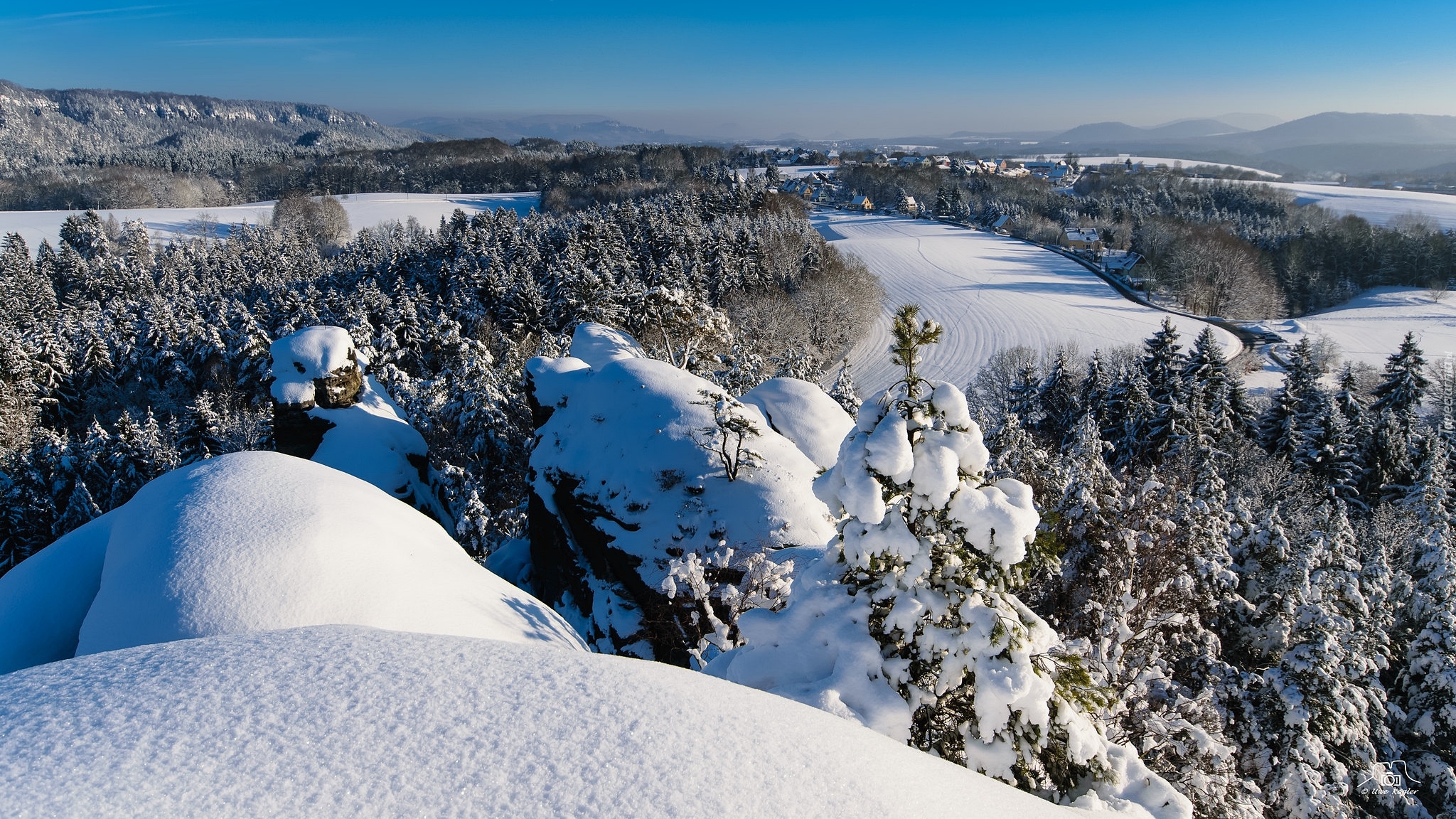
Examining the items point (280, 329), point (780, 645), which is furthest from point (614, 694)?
point (280, 329)

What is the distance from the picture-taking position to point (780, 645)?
6918 mm

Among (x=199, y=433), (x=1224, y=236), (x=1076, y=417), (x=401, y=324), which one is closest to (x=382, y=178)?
(x=401, y=324)

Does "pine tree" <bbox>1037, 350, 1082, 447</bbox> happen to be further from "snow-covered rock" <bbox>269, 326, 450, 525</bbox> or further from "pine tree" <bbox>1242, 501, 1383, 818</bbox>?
"snow-covered rock" <bbox>269, 326, 450, 525</bbox>

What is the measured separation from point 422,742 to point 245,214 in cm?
14533

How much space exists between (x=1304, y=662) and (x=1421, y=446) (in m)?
26.9

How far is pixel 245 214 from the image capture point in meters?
116

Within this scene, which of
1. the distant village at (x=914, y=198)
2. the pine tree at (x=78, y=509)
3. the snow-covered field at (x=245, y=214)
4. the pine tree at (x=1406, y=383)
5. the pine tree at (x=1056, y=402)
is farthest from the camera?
the snow-covered field at (x=245, y=214)

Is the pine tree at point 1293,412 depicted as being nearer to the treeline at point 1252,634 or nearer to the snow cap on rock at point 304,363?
the treeline at point 1252,634

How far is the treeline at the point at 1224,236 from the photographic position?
233 feet

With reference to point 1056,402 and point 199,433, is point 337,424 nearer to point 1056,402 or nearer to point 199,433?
point 199,433

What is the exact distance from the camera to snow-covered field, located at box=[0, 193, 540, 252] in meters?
99.3

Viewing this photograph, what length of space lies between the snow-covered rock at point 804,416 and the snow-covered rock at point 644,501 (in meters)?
2.89

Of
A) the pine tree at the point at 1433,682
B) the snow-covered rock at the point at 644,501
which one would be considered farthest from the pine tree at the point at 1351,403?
the snow-covered rock at the point at 644,501

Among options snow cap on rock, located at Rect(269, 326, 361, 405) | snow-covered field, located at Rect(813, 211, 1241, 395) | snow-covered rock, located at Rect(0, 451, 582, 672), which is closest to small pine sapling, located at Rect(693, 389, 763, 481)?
snow-covered rock, located at Rect(0, 451, 582, 672)
